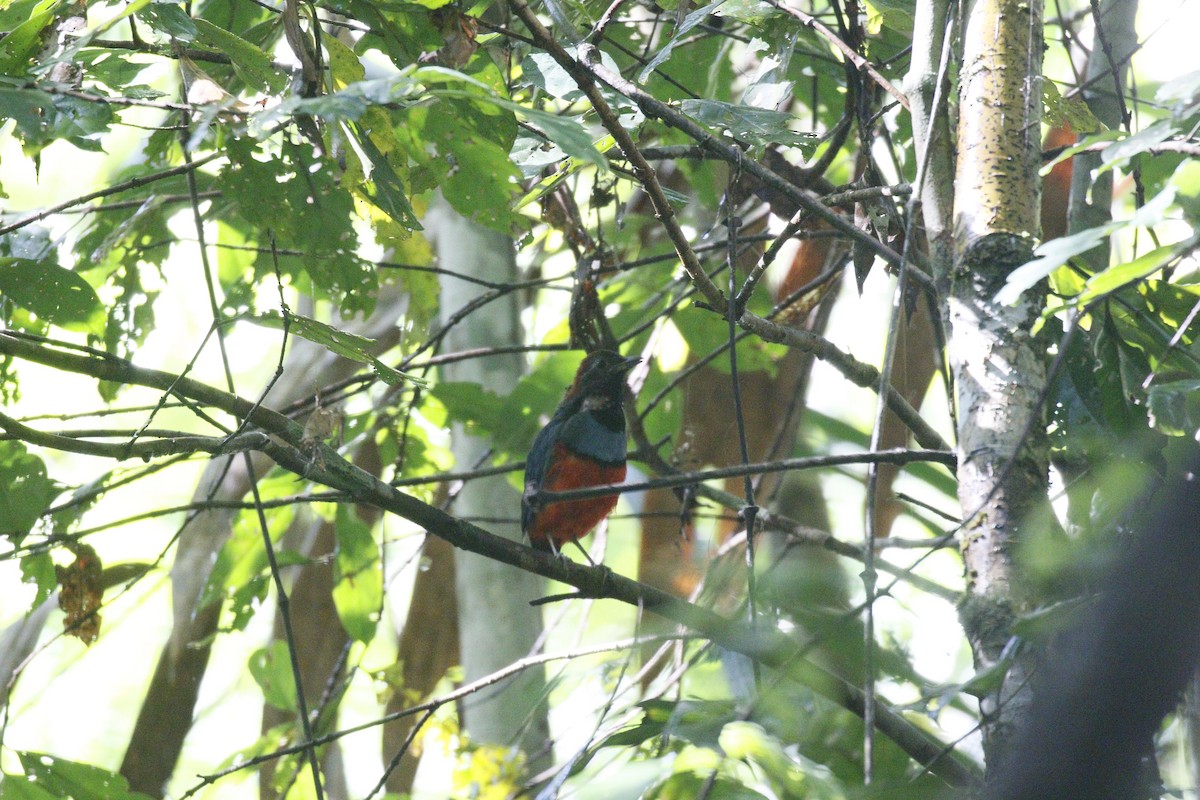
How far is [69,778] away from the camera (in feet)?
9.43

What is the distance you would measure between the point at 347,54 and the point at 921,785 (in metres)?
1.88

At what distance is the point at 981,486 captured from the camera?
1.98 metres

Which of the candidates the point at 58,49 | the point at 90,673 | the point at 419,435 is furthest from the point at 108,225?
the point at 90,673

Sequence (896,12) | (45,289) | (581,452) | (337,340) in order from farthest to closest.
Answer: (581,452) < (896,12) < (45,289) < (337,340)

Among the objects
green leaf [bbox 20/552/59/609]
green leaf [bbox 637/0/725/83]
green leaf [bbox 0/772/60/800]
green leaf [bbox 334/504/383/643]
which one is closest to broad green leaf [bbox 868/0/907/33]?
green leaf [bbox 637/0/725/83]

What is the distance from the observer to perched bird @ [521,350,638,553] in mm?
4930

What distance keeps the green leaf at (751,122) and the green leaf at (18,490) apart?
6.11 feet

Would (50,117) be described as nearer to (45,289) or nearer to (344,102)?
(45,289)

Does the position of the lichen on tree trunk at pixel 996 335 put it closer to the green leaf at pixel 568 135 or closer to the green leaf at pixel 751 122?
the green leaf at pixel 751 122

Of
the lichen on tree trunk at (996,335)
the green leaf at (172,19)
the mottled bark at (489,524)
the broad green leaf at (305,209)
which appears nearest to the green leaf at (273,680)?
the mottled bark at (489,524)

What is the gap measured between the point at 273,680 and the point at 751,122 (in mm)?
2991

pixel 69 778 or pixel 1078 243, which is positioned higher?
pixel 1078 243

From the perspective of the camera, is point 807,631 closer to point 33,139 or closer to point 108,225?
point 33,139

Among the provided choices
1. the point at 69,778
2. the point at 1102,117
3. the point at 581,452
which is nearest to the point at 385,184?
the point at 69,778
